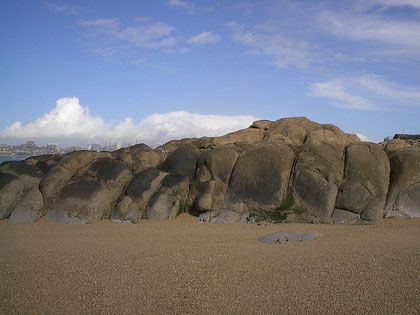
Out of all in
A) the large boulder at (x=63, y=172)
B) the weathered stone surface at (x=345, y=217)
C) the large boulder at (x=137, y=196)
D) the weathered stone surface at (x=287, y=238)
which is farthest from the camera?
the large boulder at (x=63, y=172)

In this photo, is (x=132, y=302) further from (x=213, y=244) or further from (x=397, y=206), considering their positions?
(x=397, y=206)

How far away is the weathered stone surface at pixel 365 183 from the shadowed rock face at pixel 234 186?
Result: 0.11 feet

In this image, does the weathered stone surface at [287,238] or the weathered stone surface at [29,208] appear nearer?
the weathered stone surface at [287,238]

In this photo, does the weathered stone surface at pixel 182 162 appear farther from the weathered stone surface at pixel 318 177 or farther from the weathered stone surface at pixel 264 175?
the weathered stone surface at pixel 318 177

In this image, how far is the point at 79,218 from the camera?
14.0 m

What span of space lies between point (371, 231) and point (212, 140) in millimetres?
9307

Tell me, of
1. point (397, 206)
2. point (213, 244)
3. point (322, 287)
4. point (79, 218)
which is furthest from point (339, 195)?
point (79, 218)

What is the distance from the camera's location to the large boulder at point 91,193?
14.2 metres

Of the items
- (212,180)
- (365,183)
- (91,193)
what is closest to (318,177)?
(365,183)

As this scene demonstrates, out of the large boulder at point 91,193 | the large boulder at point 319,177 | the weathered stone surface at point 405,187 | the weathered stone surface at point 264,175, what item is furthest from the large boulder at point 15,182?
the weathered stone surface at point 405,187

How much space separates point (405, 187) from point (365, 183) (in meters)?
1.33

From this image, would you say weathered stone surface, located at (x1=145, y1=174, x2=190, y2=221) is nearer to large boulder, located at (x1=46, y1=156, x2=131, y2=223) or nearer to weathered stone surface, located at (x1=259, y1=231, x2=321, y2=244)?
large boulder, located at (x1=46, y1=156, x2=131, y2=223)

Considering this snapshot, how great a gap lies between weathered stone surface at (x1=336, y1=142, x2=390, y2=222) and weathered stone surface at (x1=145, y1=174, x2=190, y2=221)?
5.53 metres

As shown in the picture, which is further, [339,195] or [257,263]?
[339,195]
